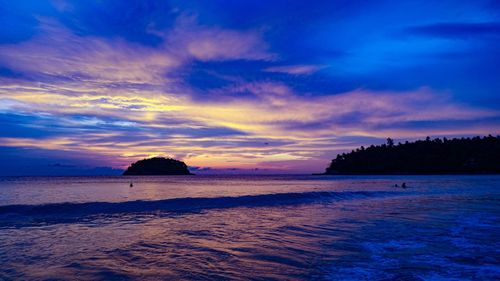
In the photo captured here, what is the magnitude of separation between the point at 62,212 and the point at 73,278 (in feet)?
52.4

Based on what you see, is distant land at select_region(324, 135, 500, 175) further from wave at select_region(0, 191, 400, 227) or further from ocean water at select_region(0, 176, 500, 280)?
ocean water at select_region(0, 176, 500, 280)

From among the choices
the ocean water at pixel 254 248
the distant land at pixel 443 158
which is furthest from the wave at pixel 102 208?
the distant land at pixel 443 158

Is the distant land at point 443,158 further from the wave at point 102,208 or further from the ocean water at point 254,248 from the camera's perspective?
the ocean water at point 254,248

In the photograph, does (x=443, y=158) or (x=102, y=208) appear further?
(x=443, y=158)

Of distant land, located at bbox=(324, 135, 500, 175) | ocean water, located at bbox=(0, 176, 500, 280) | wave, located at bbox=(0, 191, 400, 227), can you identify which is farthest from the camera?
distant land, located at bbox=(324, 135, 500, 175)

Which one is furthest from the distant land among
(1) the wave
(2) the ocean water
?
(2) the ocean water

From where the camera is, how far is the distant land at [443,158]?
512 feet

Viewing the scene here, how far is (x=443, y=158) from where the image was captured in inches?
6816

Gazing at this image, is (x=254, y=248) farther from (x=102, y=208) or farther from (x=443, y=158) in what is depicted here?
(x=443, y=158)

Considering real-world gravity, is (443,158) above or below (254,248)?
above

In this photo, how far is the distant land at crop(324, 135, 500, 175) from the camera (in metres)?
156

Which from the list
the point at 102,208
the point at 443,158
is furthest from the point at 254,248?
the point at 443,158

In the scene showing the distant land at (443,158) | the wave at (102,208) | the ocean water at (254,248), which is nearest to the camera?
the ocean water at (254,248)

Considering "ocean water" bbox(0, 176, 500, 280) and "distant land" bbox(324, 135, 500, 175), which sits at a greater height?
"distant land" bbox(324, 135, 500, 175)
